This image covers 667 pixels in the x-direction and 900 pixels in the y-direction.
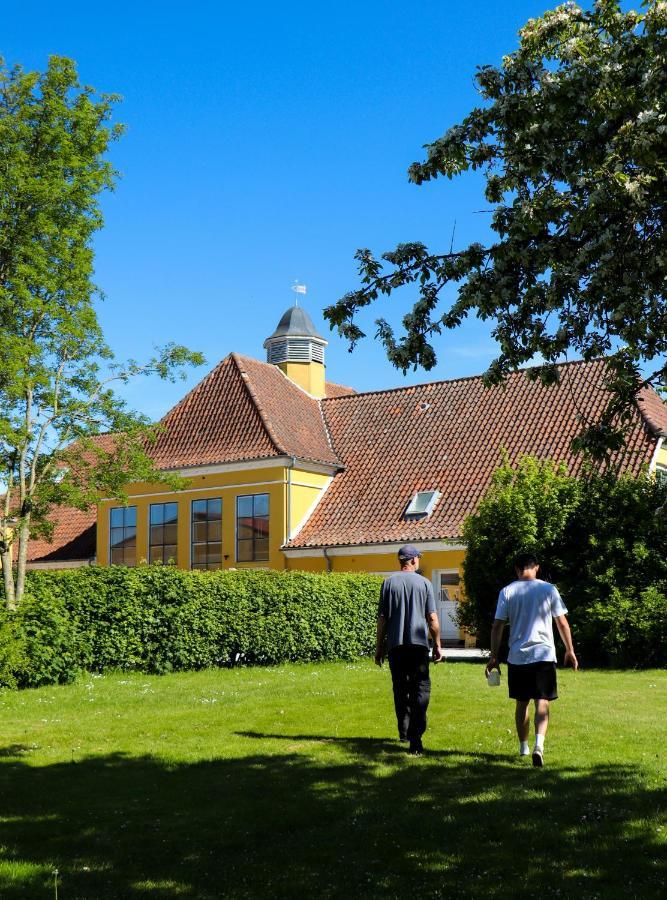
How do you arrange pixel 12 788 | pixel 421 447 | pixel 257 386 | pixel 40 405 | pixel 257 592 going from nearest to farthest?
pixel 12 788 < pixel 257 592 < pixel 40 405 < pixel 421 447 < pixel 257 386

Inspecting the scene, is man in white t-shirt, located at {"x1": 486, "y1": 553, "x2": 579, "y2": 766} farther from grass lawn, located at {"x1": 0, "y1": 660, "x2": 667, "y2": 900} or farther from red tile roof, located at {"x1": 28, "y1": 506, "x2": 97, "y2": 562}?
red tile roof, located at {"x1": 28, "y1": 506, "x2": 97, "y2": 562}

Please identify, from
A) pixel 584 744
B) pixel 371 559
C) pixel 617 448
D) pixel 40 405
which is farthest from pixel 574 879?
pixel 371 559

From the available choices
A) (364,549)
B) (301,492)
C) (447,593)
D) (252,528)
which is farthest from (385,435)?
(447,593)

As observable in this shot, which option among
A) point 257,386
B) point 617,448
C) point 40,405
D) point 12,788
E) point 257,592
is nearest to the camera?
point 617,448

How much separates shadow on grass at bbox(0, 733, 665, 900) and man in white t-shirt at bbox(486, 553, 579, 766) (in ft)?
1.81

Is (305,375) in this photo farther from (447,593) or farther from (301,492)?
(447,593)

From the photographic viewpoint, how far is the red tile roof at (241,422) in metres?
33.8

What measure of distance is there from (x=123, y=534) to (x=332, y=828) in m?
30.0

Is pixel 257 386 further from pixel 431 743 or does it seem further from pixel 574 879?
pixel 574 879

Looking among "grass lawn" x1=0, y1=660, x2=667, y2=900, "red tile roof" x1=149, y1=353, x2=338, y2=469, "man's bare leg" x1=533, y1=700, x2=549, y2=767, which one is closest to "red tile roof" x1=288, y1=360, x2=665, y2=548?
"red tile roof" x1=149, y1=353, x2=338, y2=469

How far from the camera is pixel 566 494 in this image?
70.5 ft

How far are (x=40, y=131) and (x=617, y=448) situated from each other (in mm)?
18137

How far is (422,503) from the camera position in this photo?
30.8 metres

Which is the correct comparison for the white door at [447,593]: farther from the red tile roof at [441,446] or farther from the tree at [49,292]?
the tree at [49,292]
